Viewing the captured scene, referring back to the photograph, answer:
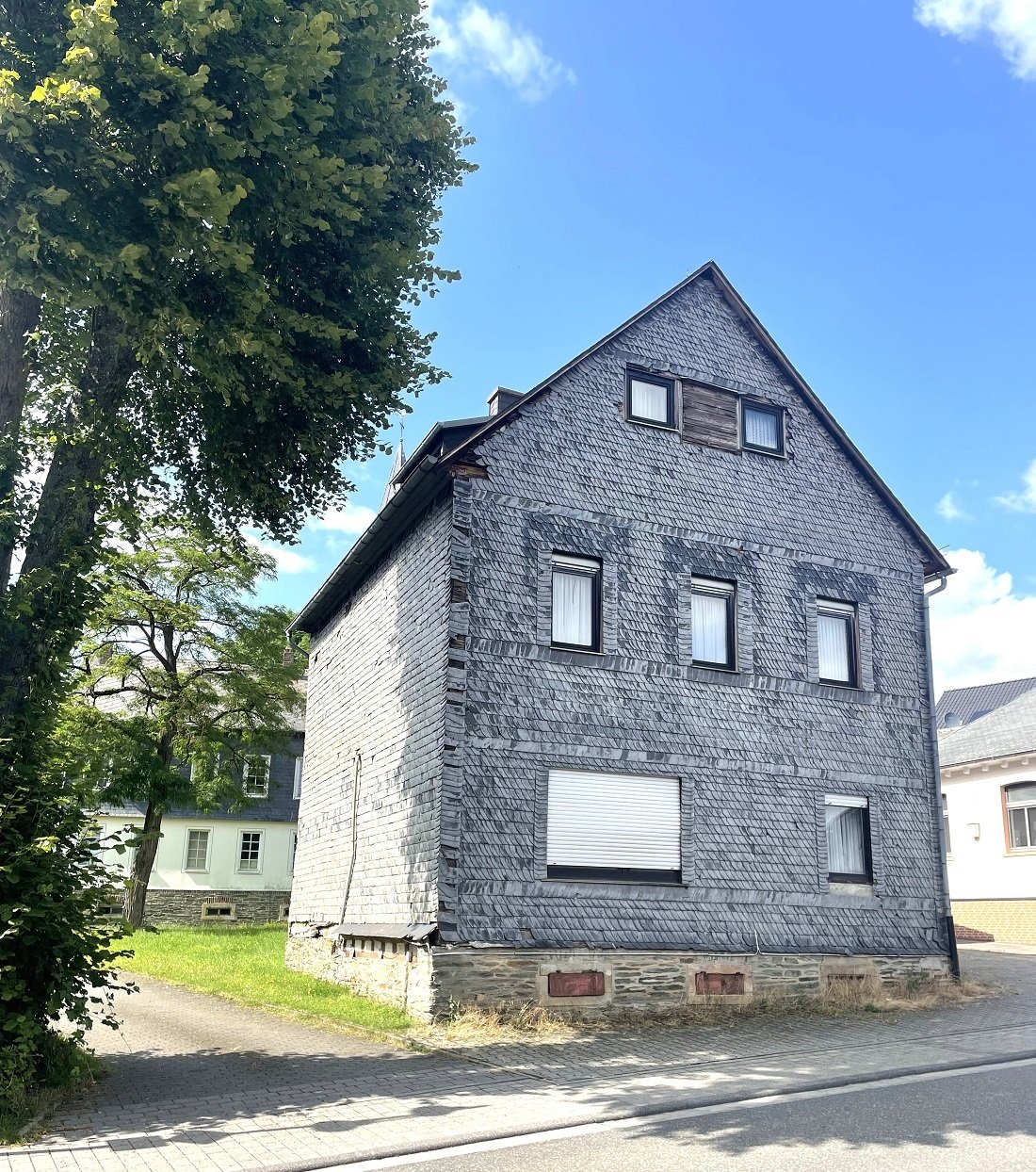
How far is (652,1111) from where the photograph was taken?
9258mm

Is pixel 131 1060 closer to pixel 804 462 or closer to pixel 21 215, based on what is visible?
pixel 21 215

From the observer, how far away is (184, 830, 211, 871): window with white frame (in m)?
40.9

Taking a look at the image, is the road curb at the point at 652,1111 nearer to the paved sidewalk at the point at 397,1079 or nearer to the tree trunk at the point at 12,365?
the paved sidewalk at the point at 397,1079

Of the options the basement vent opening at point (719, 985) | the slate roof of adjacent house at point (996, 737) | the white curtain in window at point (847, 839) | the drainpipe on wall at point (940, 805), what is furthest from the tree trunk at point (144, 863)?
the slate roof of adjacent house at point (996, 737)

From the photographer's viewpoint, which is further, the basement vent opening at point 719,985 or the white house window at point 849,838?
the white house window at point 849,838

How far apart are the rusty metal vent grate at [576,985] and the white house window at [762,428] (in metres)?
9.11

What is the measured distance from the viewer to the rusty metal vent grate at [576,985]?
47.4 ft

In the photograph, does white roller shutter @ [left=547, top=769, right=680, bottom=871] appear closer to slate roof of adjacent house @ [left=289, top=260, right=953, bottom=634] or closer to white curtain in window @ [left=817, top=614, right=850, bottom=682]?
white curtain in window @ [left=817, top=614, right=850, bottom=682]

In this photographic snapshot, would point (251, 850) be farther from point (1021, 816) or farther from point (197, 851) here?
point (1021, 816)

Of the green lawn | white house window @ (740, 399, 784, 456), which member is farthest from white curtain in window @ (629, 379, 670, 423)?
the green lawn

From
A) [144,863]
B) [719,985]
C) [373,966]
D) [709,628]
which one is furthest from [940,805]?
[144,863]

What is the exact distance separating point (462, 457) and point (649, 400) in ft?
12.6

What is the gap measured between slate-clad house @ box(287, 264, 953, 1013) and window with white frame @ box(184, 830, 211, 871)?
22.6m

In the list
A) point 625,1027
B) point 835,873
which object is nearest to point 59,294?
point 625,1027
